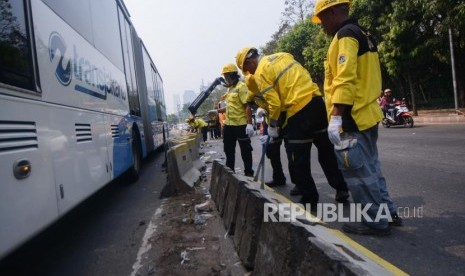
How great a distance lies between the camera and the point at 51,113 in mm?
3586

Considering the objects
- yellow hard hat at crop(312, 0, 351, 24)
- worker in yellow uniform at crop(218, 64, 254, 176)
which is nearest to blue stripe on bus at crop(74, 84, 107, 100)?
worker in yellow uniform at crop(218, 64, 254, 176)

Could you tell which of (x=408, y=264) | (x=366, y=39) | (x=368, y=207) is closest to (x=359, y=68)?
(x=366, y=39)

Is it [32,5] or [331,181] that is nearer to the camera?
[32,5]

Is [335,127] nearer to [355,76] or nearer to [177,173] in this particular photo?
[355,76]

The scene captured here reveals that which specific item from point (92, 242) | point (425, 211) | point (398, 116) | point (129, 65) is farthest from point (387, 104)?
point (92, 242)

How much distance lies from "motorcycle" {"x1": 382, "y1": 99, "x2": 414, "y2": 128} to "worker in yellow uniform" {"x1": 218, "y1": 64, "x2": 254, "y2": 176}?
460 inches

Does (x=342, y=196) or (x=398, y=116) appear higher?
(x=398, y=116)

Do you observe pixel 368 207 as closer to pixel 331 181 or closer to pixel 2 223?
pixel 331 181

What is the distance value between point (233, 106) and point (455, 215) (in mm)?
3637

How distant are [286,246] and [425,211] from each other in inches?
99.7

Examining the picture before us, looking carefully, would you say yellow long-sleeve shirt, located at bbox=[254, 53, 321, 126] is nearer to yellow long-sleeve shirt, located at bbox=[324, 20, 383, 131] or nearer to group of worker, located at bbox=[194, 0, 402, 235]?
group of worker, located at bbox=[194, 0, 402, 235]

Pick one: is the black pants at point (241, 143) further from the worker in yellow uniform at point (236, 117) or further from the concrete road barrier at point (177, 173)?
the concrete road barrier at point (177, 173)

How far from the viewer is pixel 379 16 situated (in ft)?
70.9

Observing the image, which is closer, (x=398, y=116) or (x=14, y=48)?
(x=14, y=48)
